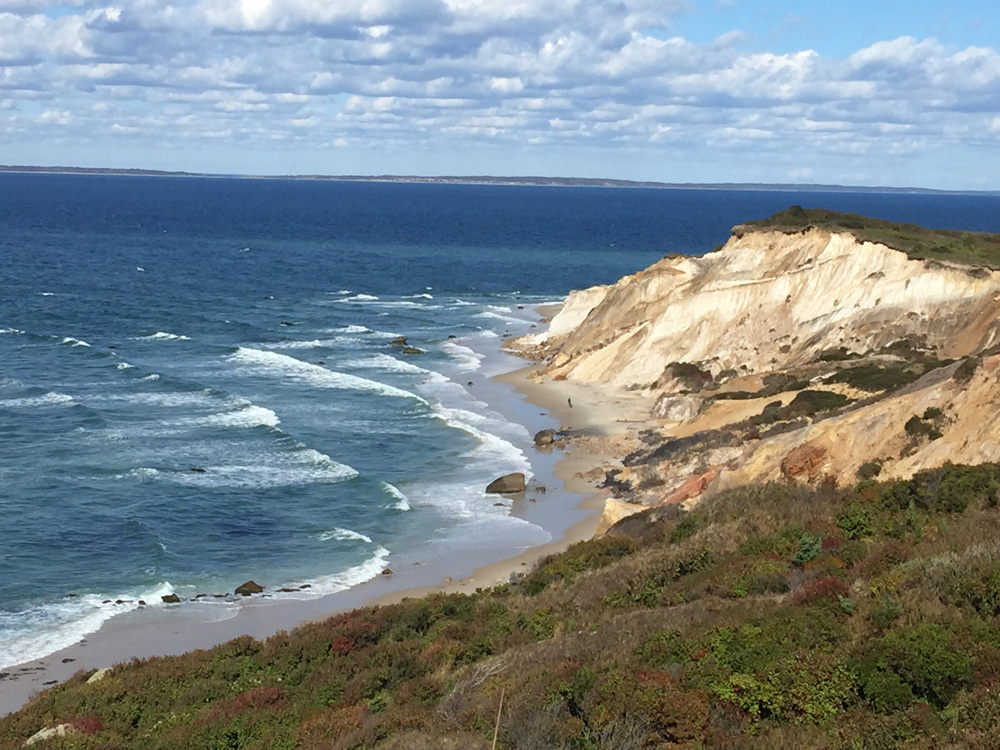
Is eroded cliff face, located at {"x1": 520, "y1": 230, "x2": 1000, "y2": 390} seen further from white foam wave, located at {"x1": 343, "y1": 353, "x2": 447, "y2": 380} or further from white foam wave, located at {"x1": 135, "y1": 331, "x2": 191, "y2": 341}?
white foam wave, located at {"x1": 135, "y1": 331, "x2": 191, "y2": 341}

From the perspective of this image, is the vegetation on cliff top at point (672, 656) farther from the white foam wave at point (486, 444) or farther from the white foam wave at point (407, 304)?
the white foam wave at point (407, 304)

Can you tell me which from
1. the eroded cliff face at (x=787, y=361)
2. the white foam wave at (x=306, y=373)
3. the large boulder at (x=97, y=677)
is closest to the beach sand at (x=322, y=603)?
the eroded cliff face at (x=787, y=361)

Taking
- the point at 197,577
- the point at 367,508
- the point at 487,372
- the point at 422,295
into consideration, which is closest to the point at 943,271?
the point at 487,372

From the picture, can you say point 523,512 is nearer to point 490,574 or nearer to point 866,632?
point 490,574

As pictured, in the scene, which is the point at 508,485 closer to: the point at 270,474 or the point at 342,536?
the point at 342,536

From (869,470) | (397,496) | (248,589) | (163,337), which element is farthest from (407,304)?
(869,470)

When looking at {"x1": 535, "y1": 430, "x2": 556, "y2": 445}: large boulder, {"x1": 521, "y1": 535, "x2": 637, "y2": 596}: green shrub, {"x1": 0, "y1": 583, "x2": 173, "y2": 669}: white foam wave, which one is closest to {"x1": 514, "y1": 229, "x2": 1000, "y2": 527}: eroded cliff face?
{"x1": 535, "y1": 430, "x2": 556, "y2": 445}: large boulder
